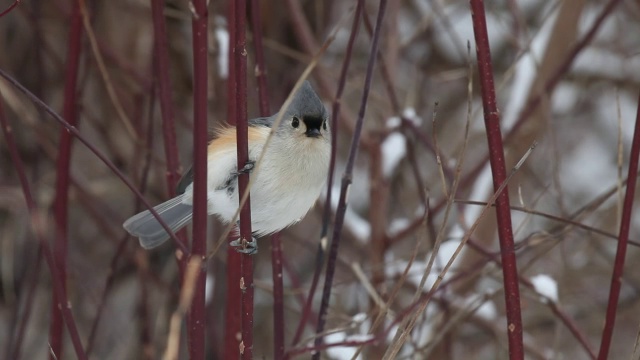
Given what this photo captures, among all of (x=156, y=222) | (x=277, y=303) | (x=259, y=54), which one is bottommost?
(x=277, y=303)

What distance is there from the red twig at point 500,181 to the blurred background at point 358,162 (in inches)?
42.1

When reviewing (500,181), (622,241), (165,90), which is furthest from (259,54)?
(622,241)

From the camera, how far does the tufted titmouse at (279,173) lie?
2.11 metres

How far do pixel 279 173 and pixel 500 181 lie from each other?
0.80m

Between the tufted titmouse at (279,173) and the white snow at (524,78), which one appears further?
the white snow at (524,78)

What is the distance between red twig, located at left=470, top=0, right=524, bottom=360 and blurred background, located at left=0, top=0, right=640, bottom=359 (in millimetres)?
1068

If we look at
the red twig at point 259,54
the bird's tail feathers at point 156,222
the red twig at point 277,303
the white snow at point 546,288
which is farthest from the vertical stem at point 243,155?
the white snow at point 546,288

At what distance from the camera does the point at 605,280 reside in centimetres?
438

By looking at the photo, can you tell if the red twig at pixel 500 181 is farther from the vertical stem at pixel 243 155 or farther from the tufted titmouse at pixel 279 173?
the tufted titmouse at pixel 279 173

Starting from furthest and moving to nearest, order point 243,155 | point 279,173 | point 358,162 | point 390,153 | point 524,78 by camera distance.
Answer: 1. point 358,162
2. point 524,78
3. point 390,153
4. point 279,173
5. point 243,155

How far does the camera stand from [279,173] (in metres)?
2.11

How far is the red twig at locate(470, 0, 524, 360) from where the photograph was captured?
1424 mm

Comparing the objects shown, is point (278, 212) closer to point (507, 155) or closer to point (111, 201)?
point (507, 155)

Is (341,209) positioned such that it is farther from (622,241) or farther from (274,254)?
(622,241)
